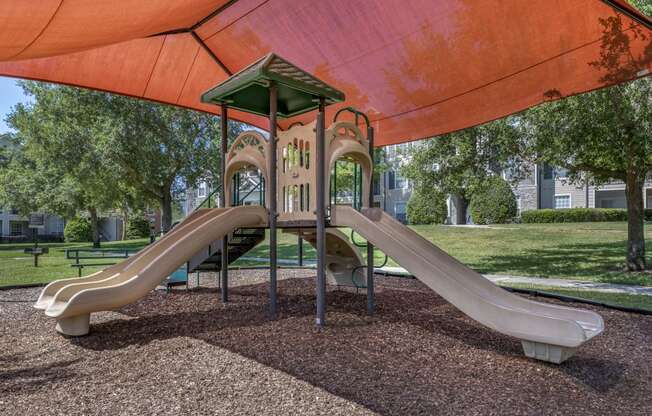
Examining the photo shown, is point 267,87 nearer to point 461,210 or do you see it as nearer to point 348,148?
point 348,148

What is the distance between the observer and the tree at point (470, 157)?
12.2 m

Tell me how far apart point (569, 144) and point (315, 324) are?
321 inches

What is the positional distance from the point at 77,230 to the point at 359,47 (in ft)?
112

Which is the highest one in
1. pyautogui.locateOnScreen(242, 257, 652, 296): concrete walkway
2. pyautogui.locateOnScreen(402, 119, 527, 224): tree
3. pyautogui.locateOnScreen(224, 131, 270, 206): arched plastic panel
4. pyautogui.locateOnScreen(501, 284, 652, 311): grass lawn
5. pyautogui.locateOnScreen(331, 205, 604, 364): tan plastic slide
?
pyautogui.locateOnScreen(402, 119, 527, 224): tree

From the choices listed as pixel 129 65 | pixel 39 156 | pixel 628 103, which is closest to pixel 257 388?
pixel 129 65

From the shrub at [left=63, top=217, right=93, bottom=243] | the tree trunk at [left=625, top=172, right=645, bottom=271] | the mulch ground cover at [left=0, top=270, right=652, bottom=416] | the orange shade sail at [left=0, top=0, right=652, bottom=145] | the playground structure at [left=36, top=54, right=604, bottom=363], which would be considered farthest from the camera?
the shrub at [left=63, top=217, right=93, bottom=243]

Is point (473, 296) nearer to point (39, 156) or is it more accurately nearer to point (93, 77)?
point (93, 77)

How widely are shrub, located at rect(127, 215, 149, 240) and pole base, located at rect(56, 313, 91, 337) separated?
33.0m

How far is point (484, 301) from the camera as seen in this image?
449 cm

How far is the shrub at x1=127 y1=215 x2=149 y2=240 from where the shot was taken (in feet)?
118

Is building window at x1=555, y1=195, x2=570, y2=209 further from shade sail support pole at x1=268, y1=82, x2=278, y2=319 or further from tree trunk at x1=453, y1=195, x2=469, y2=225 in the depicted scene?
shade sail support pole at x1=268, y1=82, x2=278, y2=319

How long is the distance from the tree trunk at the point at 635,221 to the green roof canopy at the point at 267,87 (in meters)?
8.45

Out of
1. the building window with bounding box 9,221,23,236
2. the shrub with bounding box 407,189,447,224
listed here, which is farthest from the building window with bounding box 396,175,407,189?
the building window with bounding box 9,221,23,236

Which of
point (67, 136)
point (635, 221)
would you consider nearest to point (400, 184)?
point (67, 136)
